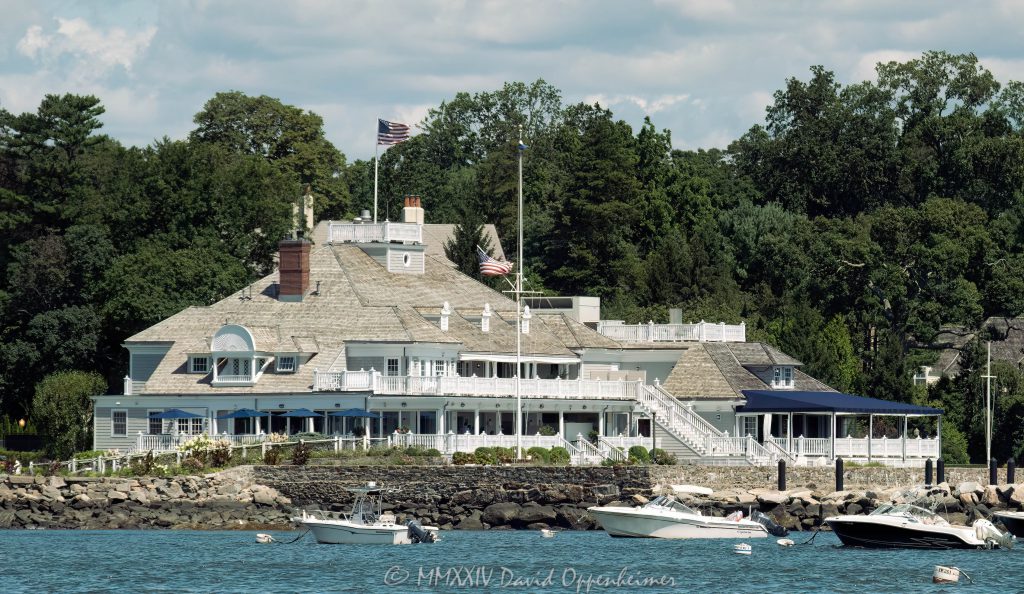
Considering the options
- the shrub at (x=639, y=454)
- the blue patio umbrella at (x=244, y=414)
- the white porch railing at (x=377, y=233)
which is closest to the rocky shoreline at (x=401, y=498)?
the shrub at (x=639, y=454)

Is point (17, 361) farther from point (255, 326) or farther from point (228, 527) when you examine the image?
point (228, 527)

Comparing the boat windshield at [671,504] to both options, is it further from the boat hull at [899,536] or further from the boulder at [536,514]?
the boulder at [536,514]

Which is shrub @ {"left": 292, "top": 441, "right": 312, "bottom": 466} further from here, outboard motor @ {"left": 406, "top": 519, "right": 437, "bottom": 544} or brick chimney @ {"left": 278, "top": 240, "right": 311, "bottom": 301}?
brick chimney @ {"left": 278, "top": 240, "right": 311, "bottom": 301}

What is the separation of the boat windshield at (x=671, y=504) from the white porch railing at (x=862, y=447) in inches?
617

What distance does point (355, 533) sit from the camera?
6931 centimetres

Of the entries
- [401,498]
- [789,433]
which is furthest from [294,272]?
[789,433]

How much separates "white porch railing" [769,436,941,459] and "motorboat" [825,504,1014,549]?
17257 mm

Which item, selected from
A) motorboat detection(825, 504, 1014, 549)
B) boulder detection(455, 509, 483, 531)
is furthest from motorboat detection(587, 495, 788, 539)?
boulder detection(455, 509, 483, 531)

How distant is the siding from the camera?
89875mm

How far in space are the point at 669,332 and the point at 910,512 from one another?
90.8 feet

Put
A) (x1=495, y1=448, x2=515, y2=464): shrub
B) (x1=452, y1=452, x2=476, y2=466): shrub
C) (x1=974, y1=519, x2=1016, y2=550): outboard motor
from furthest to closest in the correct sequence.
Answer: (x1=495, y1=448, x2=515, y2=464): shrub → (x1=452, y1=452, x2=476, y2=466): shrub → (x1=974, y1=519, x2=1016, y2=550): outboard motor

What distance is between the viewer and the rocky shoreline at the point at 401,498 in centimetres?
7769

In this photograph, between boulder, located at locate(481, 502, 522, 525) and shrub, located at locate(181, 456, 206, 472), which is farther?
shrub, located at locate(181, 456, 206, 472)

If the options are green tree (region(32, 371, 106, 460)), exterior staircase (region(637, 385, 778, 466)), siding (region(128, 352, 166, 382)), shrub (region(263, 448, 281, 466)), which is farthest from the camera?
green tree (region(32, 371, 106, 460))
